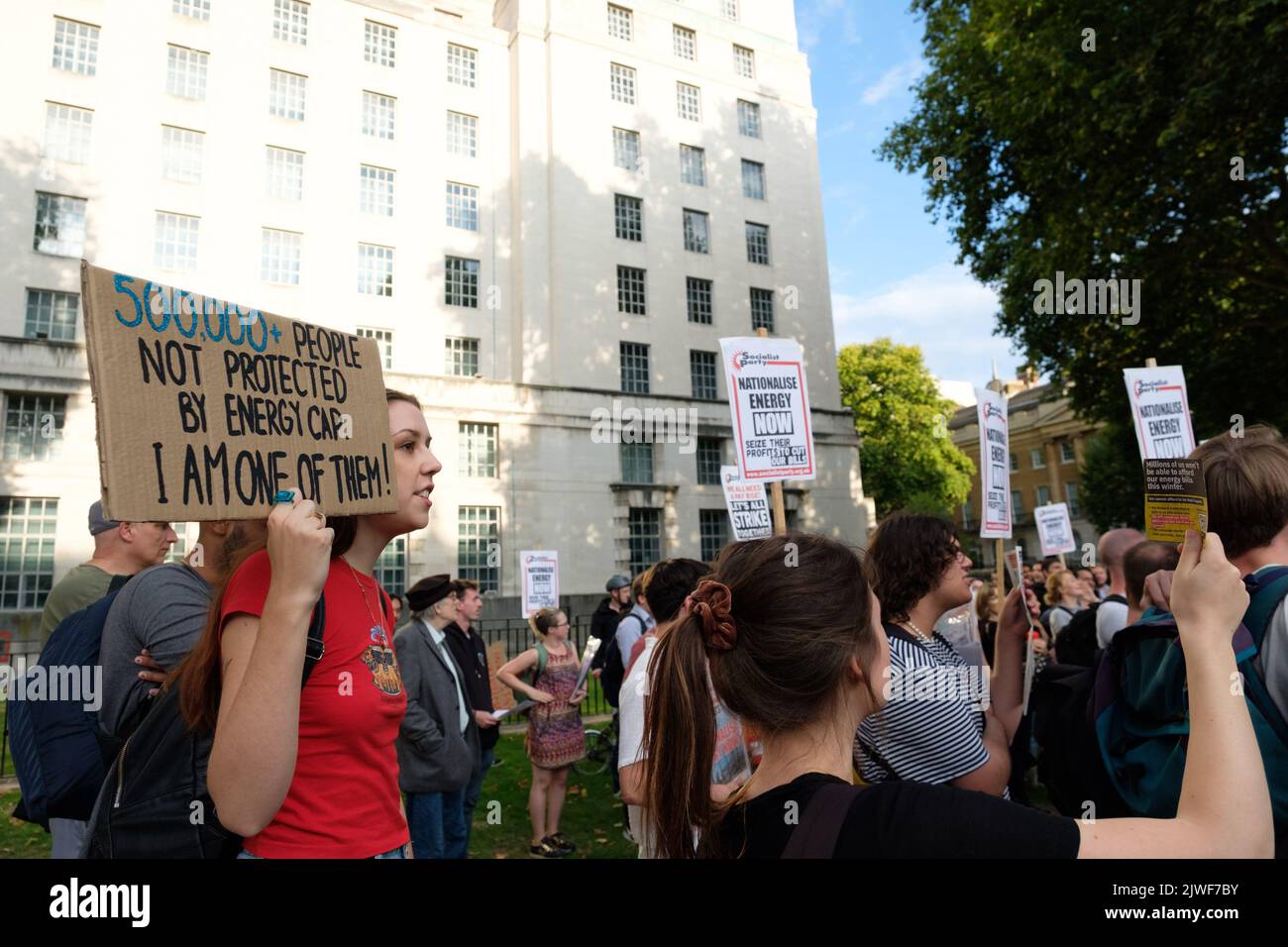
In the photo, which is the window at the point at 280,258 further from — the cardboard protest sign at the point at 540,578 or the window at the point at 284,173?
the cardboard protest sign at the point at 540,578

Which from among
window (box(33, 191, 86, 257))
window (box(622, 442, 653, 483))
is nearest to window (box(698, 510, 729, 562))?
window (box(622, 442, 653, 483))

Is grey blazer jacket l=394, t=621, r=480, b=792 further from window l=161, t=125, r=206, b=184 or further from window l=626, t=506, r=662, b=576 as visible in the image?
window l=161, t=125, r=206, b=184

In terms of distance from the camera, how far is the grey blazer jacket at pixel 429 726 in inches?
207

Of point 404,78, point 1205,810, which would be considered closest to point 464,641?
point 1205,810

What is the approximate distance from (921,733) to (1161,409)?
8075 mm

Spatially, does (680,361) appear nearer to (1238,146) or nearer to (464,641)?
(1238,146)

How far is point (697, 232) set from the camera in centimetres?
3241

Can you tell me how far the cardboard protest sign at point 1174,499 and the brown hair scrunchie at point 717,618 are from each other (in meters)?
1.04

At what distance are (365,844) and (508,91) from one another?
108 ft

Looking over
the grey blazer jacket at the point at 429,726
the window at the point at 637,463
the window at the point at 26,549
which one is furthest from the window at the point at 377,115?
the grey blazer jacket at the point at 429,726

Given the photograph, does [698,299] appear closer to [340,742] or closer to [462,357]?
[462,357]

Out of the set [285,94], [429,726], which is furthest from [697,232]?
[429,726]

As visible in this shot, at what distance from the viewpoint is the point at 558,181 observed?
2923 centimetres

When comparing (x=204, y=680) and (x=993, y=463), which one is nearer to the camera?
(x=204, y=680)
